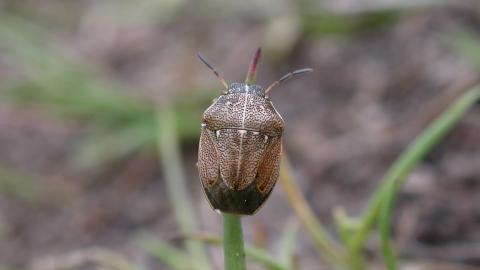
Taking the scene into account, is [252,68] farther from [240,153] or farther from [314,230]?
[314,230]

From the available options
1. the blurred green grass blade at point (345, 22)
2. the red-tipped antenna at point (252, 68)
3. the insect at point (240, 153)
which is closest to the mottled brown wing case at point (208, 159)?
the insect at point (240, 153)

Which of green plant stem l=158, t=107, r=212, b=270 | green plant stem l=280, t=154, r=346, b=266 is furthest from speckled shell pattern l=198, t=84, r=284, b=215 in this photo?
green plant stem l=280, t=154, r=346, b=266

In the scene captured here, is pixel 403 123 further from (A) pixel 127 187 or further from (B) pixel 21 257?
(B) pixel 21 257

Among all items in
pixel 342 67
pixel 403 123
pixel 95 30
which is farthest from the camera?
pixel 95 30

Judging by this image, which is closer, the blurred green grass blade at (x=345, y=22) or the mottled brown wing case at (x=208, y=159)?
the mottled brown wing case at (x=208, y=159)

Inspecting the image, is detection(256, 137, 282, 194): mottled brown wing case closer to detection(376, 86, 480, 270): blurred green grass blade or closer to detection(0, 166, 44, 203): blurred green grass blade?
detection(376, 86, 480, 270): blurred green grass blade

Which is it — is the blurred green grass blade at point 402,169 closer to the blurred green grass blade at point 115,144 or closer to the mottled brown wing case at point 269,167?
the mottled brown wing case at point 269,167

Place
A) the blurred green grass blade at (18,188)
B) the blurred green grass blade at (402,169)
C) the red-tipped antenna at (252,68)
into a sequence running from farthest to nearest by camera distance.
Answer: the blurred green grass blade at (18,188) → the blurred green grass blade at (402,169) → the red-tipped antenna at (252,68)

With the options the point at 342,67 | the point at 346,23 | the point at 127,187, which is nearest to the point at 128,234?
the point at 127,187
